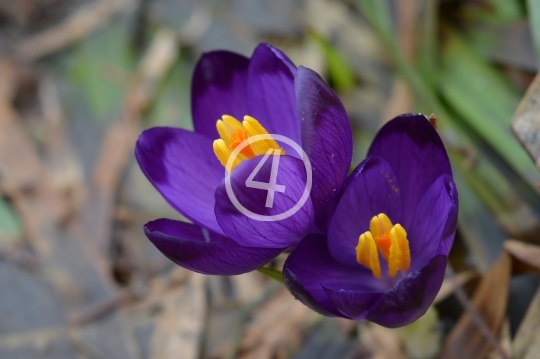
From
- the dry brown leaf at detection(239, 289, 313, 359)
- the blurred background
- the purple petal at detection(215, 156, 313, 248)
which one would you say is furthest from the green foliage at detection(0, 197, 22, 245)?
the purple petal at detection(215, 156, 313, 248)

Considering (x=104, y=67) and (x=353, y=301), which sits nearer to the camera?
(x=353, y=301)

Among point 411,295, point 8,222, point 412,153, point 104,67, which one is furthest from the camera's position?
point 104,67

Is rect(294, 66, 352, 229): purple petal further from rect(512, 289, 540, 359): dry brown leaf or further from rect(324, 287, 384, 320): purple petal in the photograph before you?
rect(512, 289, 540, 359): dry brown leaf

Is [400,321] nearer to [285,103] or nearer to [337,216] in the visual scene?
[337,216]

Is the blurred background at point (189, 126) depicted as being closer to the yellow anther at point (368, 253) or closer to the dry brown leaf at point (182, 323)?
the dry brown leaf at point (182, 323)

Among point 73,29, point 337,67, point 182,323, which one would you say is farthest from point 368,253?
point 73,29

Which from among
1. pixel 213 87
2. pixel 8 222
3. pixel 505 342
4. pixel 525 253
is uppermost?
A: pixel 213 87

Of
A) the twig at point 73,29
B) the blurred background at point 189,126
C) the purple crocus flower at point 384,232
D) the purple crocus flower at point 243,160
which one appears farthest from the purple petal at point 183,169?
the twig at point 73,29

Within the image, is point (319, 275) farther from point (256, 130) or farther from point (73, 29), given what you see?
point (73, 29)
